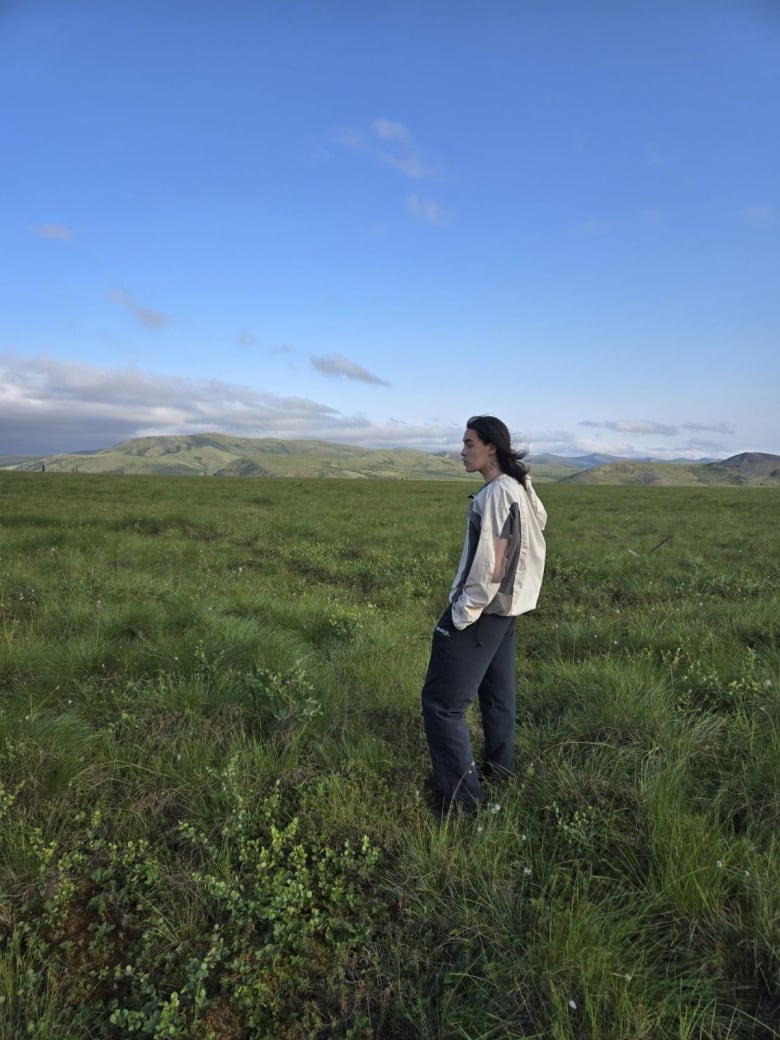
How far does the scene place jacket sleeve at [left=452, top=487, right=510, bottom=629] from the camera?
3445mm

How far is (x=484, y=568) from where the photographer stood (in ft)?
11.3

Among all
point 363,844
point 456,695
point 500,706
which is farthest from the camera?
point 500,706

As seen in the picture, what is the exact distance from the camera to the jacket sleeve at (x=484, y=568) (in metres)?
3.45

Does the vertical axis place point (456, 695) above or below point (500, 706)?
above

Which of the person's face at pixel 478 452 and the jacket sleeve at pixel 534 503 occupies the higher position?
the person's face at pixel 478 452

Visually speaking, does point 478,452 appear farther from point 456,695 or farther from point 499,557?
point 456,695

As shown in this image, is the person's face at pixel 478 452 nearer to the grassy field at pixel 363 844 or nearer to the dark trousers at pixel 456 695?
the dark trousers at pixel 456 695

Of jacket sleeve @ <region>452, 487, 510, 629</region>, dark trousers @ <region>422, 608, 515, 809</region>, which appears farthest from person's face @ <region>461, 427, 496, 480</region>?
dark trousers @ <region>422, 608, 515, 809</region>

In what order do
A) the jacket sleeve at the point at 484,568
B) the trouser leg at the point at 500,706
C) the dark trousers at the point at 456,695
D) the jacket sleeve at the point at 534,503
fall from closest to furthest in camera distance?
the jacket sleeve at the point at 484,568 → the dark trousers at the point at 456,695 → the jacket sleeve at the point at 534,503 → the trouser leg at the point at 500,706

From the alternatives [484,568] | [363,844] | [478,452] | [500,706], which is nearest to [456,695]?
[500,706]

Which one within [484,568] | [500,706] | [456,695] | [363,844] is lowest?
[363,844]

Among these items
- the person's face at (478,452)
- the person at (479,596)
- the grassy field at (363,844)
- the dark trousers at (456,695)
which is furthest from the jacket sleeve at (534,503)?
the grassy field at (363,844)

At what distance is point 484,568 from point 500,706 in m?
1.34

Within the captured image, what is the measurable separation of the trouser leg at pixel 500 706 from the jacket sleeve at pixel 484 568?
0.75 metres
